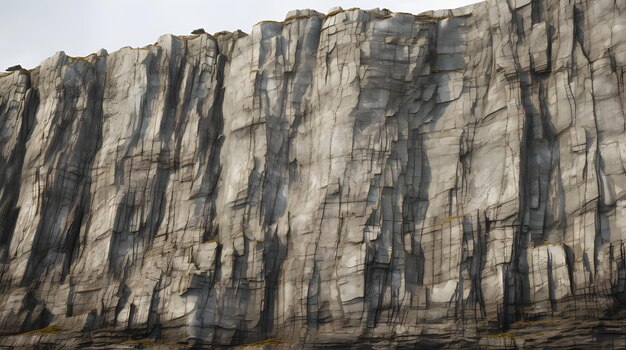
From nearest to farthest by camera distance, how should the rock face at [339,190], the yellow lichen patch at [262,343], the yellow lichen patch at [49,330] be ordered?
the rock face at [339,190] < the yellow lichen patch at [262,343] < the yellow lichen patch at [49,330]

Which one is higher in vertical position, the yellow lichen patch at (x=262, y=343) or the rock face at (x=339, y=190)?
the rock face at (x=339, y=190)

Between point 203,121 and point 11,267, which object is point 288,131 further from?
point 11,267

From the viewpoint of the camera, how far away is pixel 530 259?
49.4m

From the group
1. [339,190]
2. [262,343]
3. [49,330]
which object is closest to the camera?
[262,343]

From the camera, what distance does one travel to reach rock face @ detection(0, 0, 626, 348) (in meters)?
49.4

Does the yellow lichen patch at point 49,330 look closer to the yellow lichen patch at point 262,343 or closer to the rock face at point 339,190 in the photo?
the rock face at point 339,190

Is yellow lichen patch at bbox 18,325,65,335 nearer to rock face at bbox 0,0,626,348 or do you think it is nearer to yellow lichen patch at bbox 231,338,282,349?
rock face at bbox 0,0,626,348

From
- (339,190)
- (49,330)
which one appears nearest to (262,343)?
(339,190)

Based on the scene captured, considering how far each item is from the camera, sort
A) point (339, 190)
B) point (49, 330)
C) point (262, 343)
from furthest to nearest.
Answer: point (49, 330), point (339, 190), point (262, 343)

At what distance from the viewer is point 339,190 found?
179 feet

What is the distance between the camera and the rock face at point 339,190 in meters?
49.4

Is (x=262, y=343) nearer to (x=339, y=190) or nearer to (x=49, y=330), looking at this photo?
(x=339, y=190)

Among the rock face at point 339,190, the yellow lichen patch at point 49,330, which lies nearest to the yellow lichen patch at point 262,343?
the rock face at point 339,190

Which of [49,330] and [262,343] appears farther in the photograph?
[49,330]
